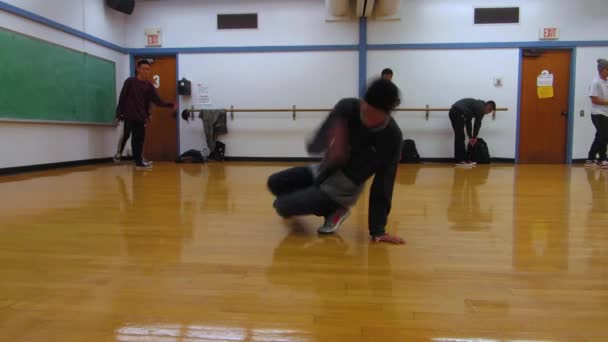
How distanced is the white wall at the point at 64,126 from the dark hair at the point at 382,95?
15.5 feet

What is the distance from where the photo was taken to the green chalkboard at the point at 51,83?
4.76 metres

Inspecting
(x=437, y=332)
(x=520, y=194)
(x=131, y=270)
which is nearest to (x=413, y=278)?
(x=437, y=332)

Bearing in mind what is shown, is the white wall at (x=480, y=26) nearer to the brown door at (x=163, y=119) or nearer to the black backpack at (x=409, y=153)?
the black backpack at (x=409, y=153)

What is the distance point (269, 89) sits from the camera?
7098mm

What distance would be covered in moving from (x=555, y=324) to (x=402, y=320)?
380 millimetres

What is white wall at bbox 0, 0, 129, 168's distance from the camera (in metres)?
4.85

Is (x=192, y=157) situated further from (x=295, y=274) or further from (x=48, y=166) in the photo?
(x=295, y=274)

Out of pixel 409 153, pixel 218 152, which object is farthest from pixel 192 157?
pixel 409 153

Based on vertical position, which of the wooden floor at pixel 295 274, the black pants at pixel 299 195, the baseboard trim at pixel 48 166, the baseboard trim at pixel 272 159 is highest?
the black pants at pixel 299 195

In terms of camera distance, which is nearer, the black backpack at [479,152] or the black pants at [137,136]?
the black pants at [137,136]

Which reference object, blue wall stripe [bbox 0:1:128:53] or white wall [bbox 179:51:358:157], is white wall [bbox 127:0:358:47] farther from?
blue wall stripe [bbox 0:1:128:53]

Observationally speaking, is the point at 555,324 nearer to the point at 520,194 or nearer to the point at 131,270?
the point at 131,270

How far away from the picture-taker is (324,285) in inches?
51.8

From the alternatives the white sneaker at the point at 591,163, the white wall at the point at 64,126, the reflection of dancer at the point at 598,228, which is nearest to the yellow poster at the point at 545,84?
the white sneaker at the point at 591,163
